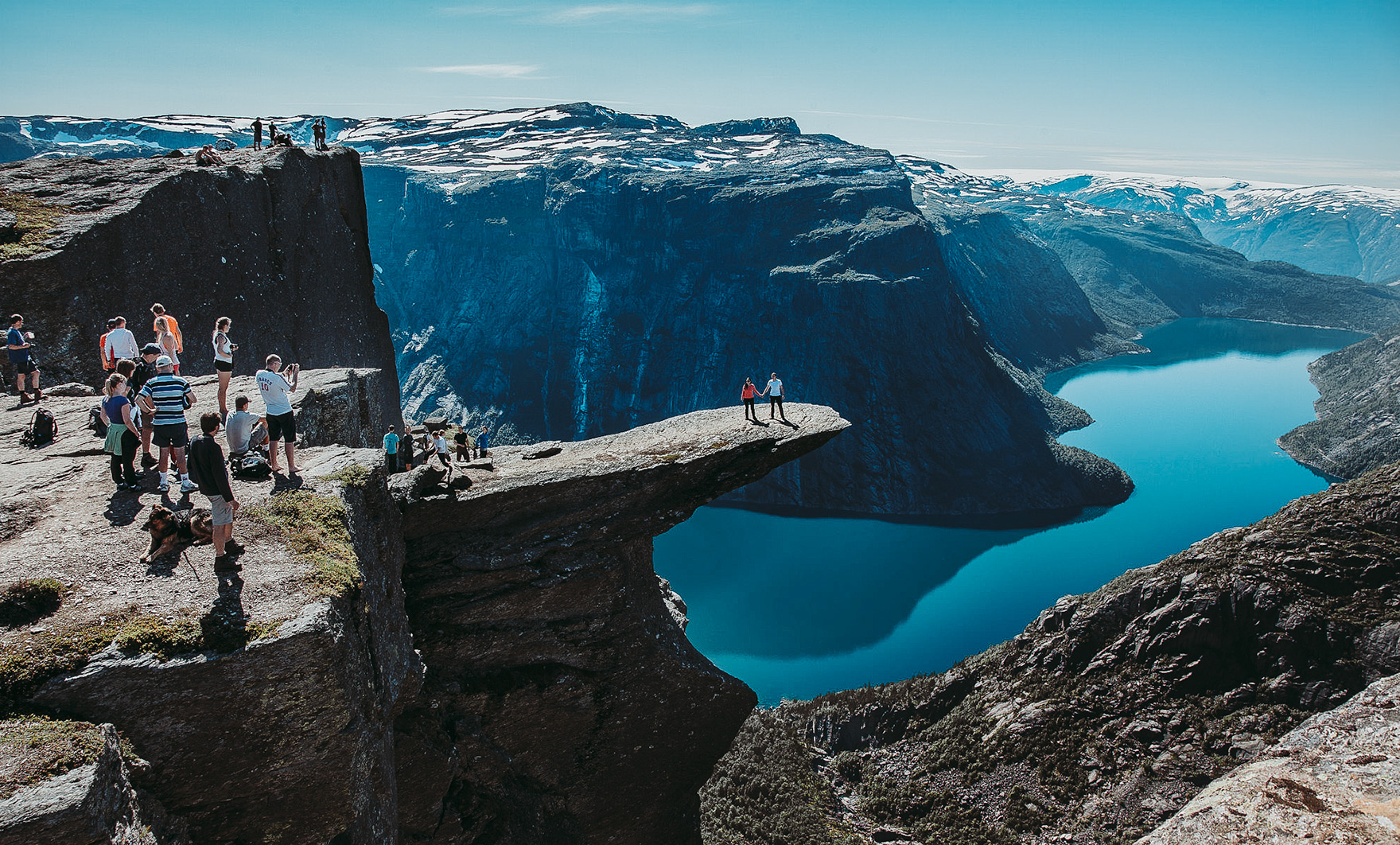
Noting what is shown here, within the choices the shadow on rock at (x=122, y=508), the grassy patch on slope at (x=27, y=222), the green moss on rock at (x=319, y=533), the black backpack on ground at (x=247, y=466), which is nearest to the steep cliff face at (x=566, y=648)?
the black backpack on ground at (x=247, y=466)

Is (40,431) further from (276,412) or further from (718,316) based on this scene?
(718,316)

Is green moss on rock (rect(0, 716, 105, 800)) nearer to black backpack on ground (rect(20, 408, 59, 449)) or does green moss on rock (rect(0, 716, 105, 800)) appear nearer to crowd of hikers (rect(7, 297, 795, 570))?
crowd of hikers (rect(7, 297, 795, 570))

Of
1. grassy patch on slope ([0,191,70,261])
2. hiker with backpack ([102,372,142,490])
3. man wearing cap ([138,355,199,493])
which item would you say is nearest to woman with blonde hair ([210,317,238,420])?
hiker with backpack ([102,372,142,490])

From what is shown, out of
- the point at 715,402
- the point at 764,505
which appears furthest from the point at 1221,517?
the point at 715,402

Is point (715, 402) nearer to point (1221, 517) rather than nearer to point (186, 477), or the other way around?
point (1221, 517)

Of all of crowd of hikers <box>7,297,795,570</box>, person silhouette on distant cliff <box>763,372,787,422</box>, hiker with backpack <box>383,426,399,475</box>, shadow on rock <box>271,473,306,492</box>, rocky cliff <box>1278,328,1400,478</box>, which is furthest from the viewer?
rocky cliff <box>1278,328,1400,478</box>

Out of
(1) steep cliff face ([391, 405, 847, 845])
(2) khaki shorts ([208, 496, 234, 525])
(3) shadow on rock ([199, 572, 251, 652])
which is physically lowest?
(1) steep cliff face ([391, 405, 847, 845])

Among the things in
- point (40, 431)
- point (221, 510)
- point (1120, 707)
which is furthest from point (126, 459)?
point (1120, 707)
